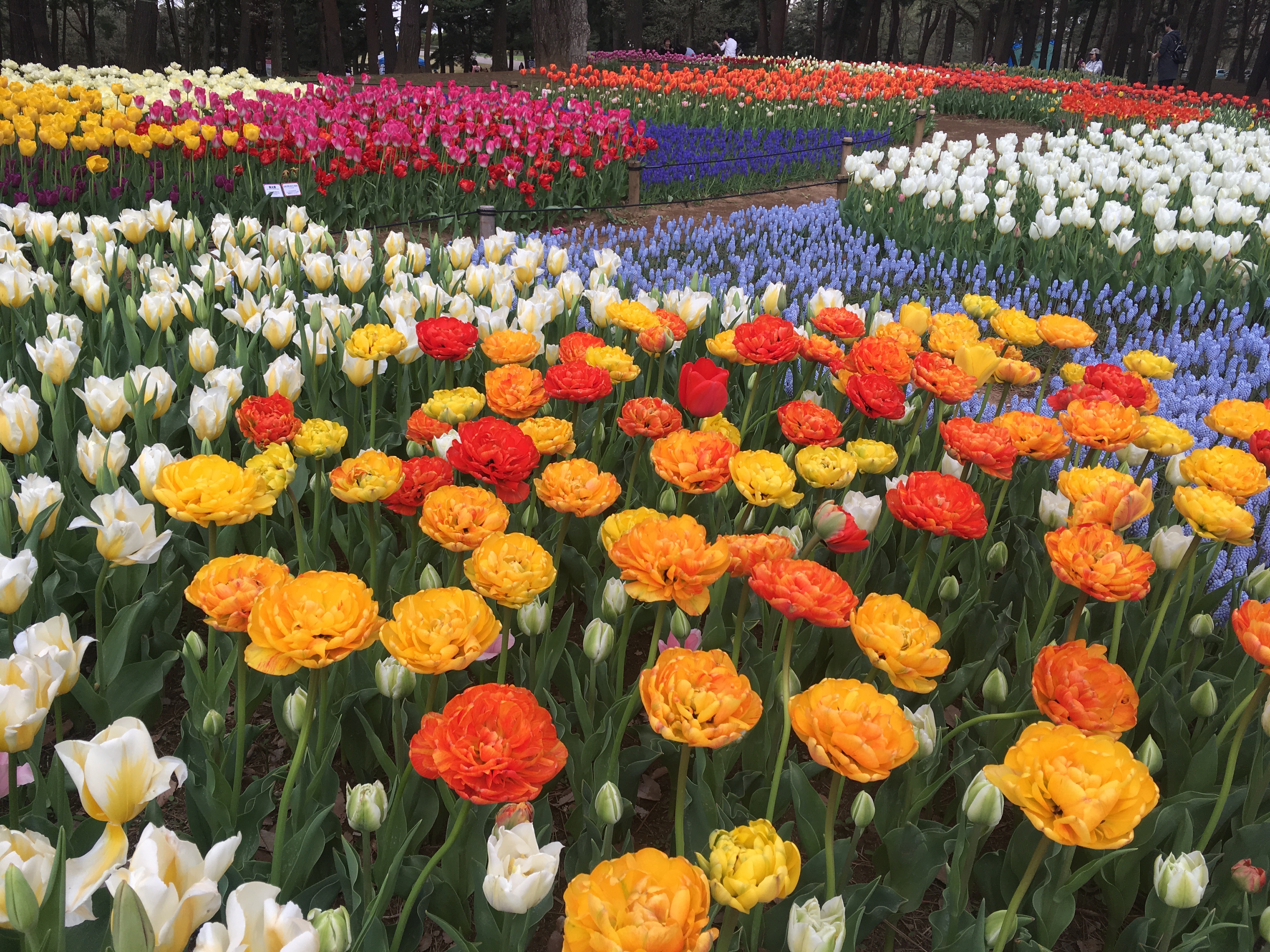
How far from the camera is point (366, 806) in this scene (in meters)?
1.28

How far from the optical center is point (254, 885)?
0.89m

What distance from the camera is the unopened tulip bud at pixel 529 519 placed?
216cm

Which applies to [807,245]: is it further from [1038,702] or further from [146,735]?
[146,735]

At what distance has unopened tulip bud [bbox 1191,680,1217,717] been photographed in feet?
5.64

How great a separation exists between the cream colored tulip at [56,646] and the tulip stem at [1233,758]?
0.28 metres

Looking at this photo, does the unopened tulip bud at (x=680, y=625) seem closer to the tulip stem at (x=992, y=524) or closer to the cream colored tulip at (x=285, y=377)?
the tulip stem at (x=992, y=524)

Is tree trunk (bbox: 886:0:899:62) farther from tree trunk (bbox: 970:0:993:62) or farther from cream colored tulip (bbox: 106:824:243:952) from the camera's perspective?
cream colored tulip (bbox: 106:824:243:952)

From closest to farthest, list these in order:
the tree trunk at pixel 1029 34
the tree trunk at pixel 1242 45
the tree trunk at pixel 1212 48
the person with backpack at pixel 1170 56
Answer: the person with backpack at pixel 1170 56
the tree trunk at pixel 1212 48
the tree trunk at pixel 1242 45
the tree trunk at pixel 1029 34

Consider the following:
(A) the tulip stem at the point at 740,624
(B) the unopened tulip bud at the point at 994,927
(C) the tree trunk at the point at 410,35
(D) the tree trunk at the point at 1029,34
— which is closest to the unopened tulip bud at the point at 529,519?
(A) the tulip stem at the point at 740,624

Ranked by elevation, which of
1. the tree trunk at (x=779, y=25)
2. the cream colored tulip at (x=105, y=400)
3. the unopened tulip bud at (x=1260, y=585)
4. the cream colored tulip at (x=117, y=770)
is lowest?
the unopened tulip bud at (x=1260, y=585)

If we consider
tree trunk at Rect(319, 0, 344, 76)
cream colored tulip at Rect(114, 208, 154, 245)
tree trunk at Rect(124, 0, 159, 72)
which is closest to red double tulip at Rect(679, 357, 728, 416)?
cream colored tulip at Rect(114, 208, 154, 245)

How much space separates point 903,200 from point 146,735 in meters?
7.56

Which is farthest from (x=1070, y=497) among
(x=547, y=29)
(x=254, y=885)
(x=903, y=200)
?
(x=547, y=29)

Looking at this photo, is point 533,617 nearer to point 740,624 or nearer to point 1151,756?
point 740,624
